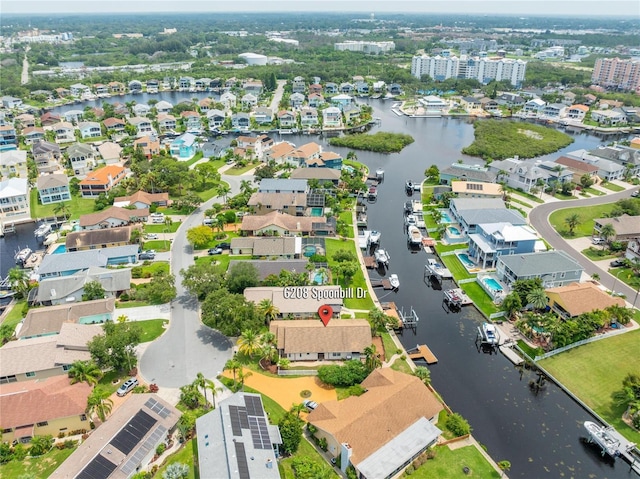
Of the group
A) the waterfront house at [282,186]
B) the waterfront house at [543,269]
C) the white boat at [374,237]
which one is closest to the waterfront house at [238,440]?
the waterfront house at [543,269]

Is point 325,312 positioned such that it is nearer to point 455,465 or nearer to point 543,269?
point 455,465

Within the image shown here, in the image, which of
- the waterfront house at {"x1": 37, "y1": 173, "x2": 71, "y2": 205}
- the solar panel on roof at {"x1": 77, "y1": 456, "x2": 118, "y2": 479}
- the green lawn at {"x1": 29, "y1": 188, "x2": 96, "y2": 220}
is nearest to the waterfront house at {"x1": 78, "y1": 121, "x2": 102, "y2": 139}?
the green lawn at {"x1": 29, "y1": 188, "x2": 96, "y2": 220}

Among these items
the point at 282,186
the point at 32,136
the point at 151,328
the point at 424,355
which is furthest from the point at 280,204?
the point at 32,136

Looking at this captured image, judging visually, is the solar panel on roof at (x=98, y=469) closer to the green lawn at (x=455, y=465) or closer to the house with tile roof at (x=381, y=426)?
the house with tile roof at (x=381, y=426)

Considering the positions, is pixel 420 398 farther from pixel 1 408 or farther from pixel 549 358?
pixel 1 408

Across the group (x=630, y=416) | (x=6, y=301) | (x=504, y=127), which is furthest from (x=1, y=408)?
(x=504, y=127)

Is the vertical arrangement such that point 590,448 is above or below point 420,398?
below
